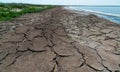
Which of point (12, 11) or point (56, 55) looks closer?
point (56, 55)

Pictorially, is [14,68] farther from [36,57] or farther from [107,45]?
[107,45]

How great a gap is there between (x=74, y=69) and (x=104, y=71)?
0.43 m

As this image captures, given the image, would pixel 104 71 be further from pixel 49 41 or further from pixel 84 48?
pixel 49 41

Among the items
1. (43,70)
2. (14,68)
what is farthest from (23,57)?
(43,70)

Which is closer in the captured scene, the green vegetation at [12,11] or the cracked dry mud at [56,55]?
the cracked dry mud at [56,55]

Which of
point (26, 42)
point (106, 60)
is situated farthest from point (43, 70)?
point (26, 42)

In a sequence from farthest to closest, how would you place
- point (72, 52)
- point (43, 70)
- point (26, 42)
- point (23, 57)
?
point (26, 42) → point (72, 52) → point (23, 57) → point (43, 70)

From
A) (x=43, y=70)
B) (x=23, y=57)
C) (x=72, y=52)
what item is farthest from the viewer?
(x=72, y=52)

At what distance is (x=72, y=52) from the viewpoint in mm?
2979

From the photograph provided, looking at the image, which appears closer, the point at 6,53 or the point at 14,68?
the point at 14,68

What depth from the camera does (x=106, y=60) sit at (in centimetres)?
271

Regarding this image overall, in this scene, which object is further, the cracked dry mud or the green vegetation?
the green vegetation

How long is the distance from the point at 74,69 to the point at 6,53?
4.02 feet

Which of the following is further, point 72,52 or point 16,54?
point 72,52
